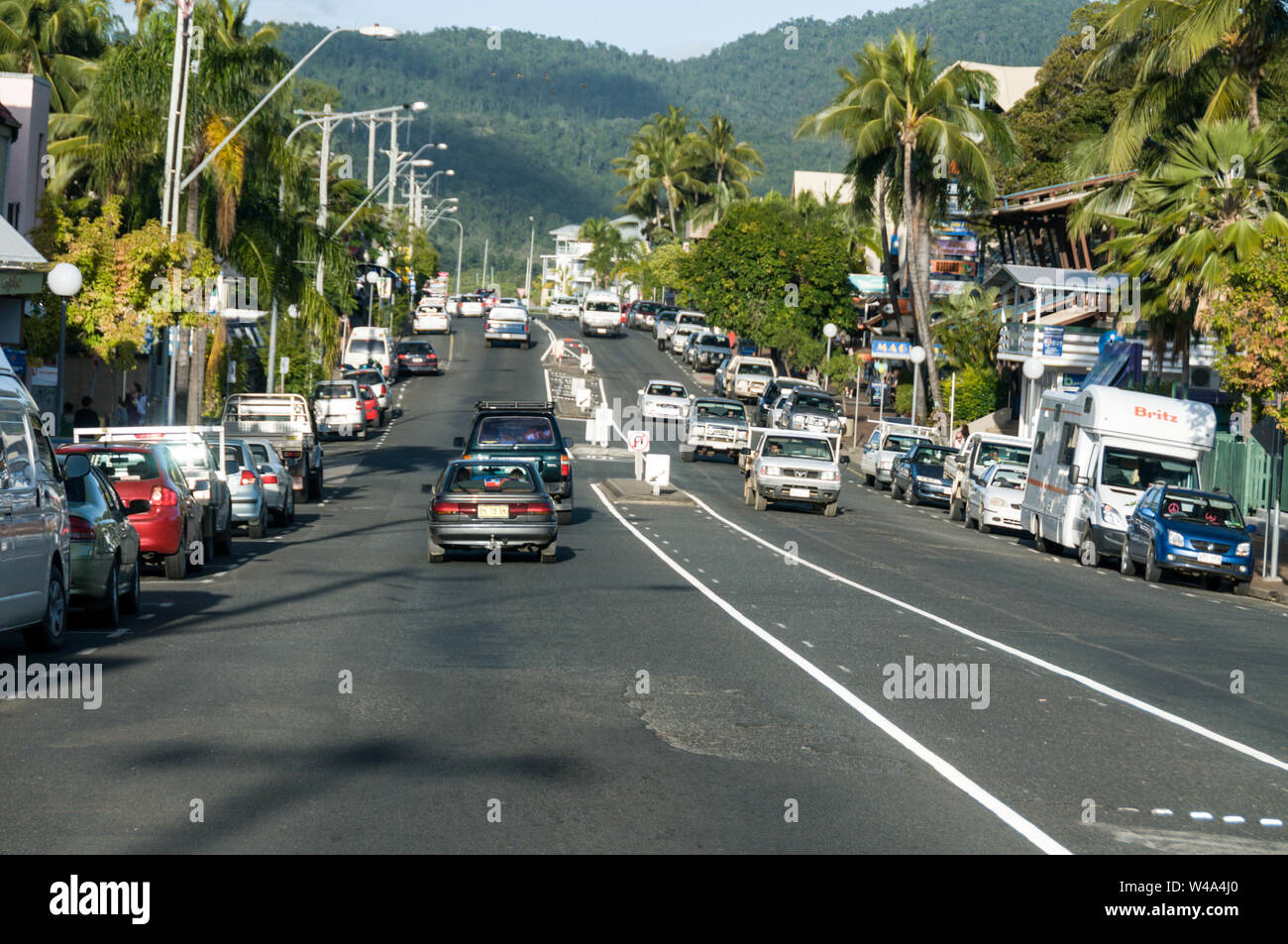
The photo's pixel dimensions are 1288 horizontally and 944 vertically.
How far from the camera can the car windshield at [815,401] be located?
51.9 meters

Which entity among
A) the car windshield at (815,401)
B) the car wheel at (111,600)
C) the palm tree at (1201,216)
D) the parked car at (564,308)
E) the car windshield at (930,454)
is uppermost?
the palm tree at (1201,216)

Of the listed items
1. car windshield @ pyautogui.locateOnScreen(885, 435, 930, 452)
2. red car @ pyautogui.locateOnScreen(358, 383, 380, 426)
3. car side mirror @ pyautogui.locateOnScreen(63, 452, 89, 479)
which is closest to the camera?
car side mirror @ pyautogui.locateOnScreen(63, 452, 89, 479)

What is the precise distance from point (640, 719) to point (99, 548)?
6538 millimetres

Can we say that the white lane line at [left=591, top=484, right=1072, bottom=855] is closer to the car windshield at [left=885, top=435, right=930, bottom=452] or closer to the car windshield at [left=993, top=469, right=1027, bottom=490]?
the car windshield at [left=993, top=469, right=1027, bottom=490]

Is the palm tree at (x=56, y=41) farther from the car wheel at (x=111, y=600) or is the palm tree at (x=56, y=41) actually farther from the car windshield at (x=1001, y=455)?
the car wheel at (x=111, y=600)

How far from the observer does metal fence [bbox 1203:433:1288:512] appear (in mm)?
40469

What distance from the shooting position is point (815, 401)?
2068 inches

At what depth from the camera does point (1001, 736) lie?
36.6 ft

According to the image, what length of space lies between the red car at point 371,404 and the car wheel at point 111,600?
3999cm

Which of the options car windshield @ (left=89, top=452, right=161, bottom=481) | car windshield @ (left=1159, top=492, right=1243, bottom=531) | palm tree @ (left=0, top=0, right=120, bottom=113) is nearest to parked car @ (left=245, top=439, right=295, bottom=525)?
car windshield @ (left=89, top=452, right=161, bottom=481)

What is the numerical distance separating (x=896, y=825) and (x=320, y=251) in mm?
33494

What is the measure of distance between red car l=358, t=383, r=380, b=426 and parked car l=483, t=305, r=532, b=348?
29966mm

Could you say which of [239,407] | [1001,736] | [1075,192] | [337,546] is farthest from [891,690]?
[1075,192]

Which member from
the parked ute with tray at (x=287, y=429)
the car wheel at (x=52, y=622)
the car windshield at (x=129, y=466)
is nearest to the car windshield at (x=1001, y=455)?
the parked ute with tray at (x=287, y=429)
